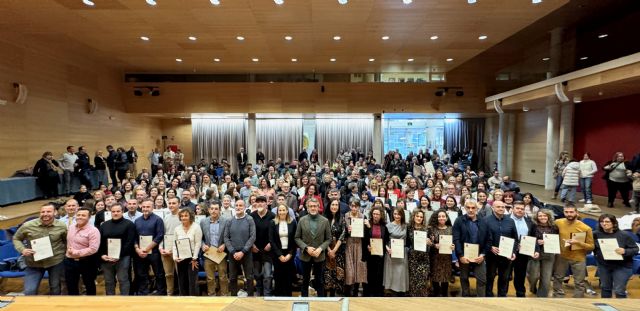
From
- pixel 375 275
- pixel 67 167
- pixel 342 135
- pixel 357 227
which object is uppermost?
pixel 342 135

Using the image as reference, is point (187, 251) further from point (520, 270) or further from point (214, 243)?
point (520, 270)

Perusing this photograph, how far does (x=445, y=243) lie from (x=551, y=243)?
1.31 metres

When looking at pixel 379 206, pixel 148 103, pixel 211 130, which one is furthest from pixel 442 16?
pixel 211 130

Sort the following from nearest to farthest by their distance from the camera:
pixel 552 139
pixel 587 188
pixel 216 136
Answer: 1. pixel 587 188
2. pixel 552 139
3. pixel 216 136

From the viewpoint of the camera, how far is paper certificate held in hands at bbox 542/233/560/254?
13.9 ft

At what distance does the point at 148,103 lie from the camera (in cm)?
1673

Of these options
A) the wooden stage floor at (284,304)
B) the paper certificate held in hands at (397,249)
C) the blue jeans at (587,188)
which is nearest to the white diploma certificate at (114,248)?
the wooden stage floor at (284,304)

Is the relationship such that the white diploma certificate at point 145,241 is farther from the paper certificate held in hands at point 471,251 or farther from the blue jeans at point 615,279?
the blue jeans at point 615,279

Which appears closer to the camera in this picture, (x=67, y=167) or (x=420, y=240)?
(x=420, y=240)

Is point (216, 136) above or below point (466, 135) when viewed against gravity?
below

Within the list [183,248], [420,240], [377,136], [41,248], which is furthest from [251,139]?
[420,240]

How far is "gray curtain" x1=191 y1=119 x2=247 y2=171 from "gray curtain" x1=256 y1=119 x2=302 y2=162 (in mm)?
1340

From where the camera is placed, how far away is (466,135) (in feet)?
63.7

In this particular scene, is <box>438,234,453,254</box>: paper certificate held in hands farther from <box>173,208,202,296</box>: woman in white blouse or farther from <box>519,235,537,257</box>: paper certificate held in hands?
<box>173,208,202,296</box>: woman in white blouse
